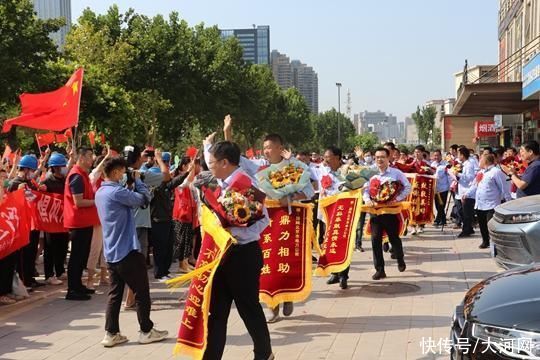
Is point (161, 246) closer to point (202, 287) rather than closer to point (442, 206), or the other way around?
point (202, 287)

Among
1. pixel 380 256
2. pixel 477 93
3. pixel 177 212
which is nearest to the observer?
pixel 380 256

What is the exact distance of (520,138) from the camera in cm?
2727

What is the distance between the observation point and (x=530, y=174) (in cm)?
915

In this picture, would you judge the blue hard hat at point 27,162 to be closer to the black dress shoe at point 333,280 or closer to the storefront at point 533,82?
the black dress shoe at point 333,280

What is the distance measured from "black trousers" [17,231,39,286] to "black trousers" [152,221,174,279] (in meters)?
1.60

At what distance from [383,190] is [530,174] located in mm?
2506

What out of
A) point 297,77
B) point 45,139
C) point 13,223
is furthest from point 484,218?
point 297,77

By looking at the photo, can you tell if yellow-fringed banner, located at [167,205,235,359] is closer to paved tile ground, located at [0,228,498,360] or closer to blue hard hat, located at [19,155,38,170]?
paved tile ground, located at [0,228,498,360]

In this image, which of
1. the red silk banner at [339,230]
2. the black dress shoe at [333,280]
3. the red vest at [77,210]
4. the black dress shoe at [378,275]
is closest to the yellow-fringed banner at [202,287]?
the red silk banner at [339,230]

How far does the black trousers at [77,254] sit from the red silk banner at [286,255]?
2.47 m

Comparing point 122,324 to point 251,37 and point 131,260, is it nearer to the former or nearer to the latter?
point 131,260

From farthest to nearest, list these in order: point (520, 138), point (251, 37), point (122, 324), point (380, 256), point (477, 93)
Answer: point (251, 37), point (520, 138), point (477, 93), point (380, 256), point (122, 324)

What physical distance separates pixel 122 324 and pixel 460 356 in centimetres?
381

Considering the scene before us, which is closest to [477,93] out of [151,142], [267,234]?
[267,234]
